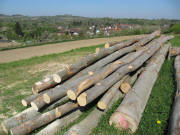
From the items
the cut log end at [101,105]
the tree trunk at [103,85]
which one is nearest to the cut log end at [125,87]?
the tree trunk at [103,85]

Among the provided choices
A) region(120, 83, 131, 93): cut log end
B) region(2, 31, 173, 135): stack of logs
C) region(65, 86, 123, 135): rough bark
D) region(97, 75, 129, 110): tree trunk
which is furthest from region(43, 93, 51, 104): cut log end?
region(120, 83, 131, 93): cut log end

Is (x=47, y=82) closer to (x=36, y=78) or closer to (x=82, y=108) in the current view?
(x=82, y=108)

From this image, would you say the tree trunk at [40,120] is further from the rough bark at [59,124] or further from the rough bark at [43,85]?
the rough bark at [43,85]

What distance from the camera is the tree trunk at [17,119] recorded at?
3271 millimetres

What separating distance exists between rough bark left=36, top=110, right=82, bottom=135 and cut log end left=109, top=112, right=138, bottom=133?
3.35ft

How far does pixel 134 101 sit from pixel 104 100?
2.16 feet

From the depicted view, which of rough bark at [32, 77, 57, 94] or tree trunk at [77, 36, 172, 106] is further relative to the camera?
rough bark at [32, 77, 57, 94]

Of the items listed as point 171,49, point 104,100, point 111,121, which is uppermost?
point 171,49

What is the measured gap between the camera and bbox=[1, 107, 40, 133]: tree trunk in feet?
10.7

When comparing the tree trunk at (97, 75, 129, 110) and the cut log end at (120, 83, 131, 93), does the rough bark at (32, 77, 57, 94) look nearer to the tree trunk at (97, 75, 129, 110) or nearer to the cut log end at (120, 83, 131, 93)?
the tree trunk at (97, 75, 129, 110)


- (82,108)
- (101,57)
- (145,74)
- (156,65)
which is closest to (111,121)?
(82,108)

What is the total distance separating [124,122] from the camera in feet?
9.81

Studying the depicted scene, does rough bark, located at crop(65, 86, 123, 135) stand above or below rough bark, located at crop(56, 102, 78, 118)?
below

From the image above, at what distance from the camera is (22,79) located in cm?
662
